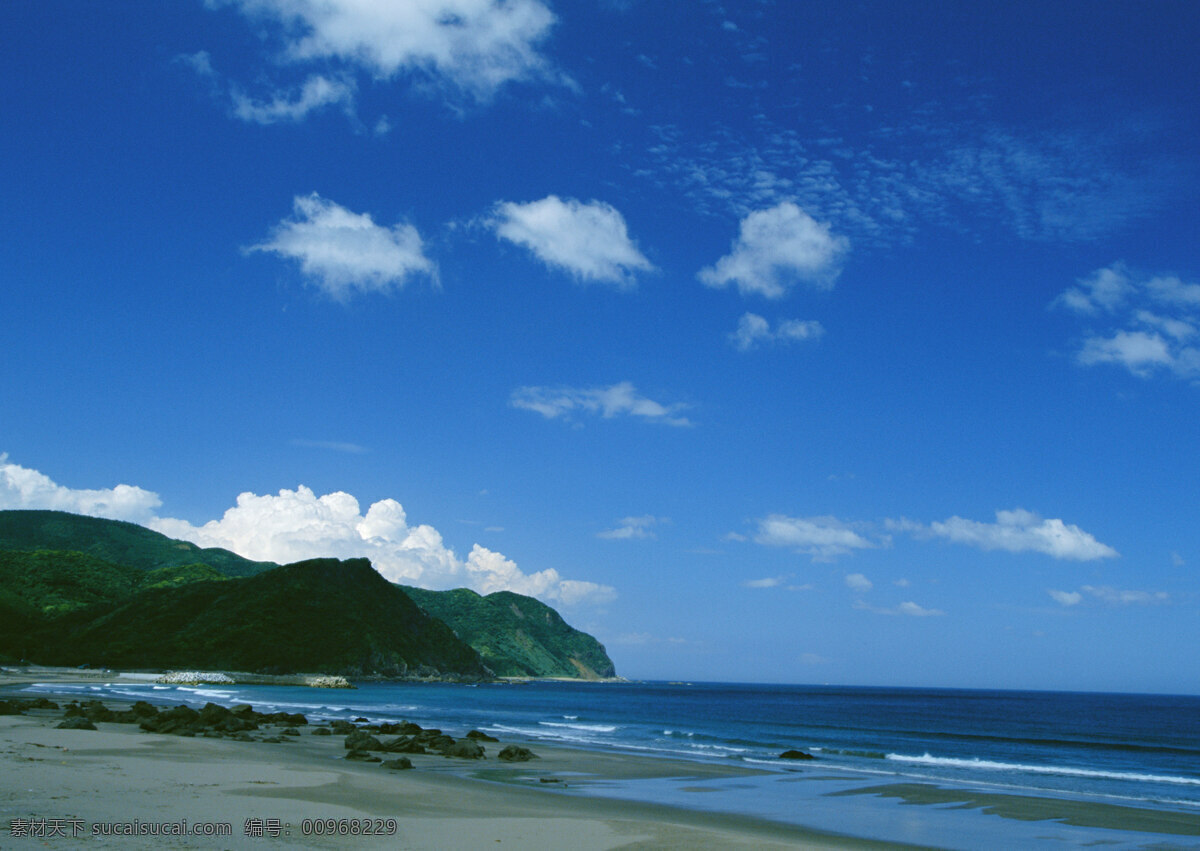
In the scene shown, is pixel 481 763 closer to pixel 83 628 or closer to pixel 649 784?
A: pixel 649 784

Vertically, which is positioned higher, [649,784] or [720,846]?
[720,846]

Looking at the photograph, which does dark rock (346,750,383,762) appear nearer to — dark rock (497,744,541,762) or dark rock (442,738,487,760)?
dark rock (442,738,487,760)

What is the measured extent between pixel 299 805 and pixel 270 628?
148349 millimetres

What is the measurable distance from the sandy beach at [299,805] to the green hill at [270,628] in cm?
12187

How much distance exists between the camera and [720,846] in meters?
14.2

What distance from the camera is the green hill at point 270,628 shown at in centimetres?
13112

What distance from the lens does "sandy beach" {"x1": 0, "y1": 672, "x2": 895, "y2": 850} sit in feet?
38.4

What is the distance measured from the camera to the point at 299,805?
610 inches

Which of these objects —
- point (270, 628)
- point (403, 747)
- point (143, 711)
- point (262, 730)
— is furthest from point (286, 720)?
point (270, 628)

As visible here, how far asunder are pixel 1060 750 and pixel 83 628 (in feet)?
478

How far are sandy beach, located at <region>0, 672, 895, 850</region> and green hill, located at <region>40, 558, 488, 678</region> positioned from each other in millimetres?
121871

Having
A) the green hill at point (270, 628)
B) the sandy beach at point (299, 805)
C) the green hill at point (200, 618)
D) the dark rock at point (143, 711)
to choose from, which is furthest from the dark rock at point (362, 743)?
the green hill at point (270, 628)

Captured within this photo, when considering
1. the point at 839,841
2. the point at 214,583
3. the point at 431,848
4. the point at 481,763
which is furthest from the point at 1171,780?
the point at 214,583

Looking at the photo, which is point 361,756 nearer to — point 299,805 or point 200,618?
point 299,805
